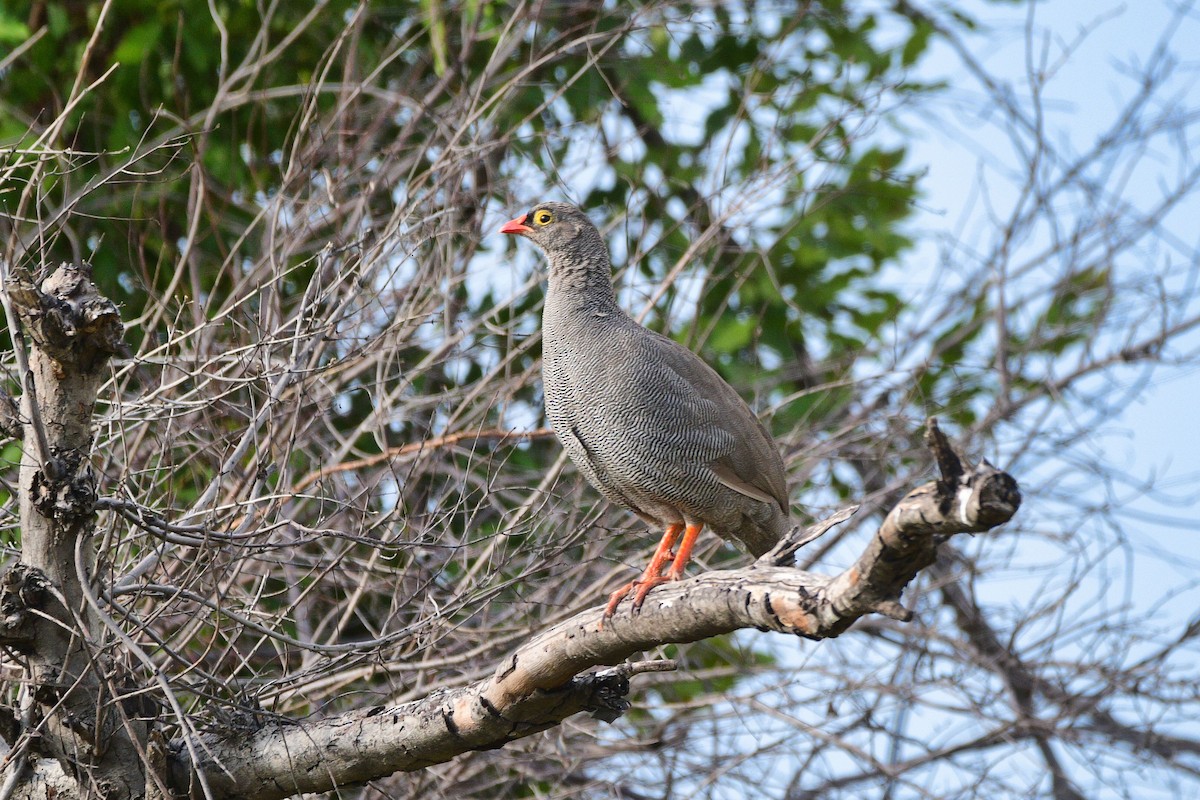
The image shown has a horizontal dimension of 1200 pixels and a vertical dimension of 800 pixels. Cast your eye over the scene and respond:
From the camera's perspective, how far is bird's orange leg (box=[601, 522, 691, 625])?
4.01 metres

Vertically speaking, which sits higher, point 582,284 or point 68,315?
point 582,284

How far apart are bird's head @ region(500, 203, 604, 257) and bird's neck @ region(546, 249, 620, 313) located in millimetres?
60

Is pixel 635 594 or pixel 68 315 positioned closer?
pixel 68 315

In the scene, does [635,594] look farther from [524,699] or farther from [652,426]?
[652,426]

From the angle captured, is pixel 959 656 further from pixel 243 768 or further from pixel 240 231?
pixel 240 231

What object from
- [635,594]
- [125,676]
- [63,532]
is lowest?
[125,676]

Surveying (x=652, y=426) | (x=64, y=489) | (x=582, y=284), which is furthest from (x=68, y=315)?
(x=582, y=284)

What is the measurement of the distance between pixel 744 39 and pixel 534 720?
5.70 m

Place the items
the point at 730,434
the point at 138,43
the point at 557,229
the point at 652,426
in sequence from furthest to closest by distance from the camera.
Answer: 1. the point at 138,43
2. the point at 557,229
3. the point at 730,434
4. the point at 652,426

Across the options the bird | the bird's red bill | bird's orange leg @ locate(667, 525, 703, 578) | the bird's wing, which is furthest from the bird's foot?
the bird's red bill

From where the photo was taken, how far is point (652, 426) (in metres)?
4.87

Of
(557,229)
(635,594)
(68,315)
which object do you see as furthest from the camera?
(557,229)

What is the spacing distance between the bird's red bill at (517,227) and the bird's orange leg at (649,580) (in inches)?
Result: 55.4

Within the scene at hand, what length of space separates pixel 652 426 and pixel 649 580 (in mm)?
773
